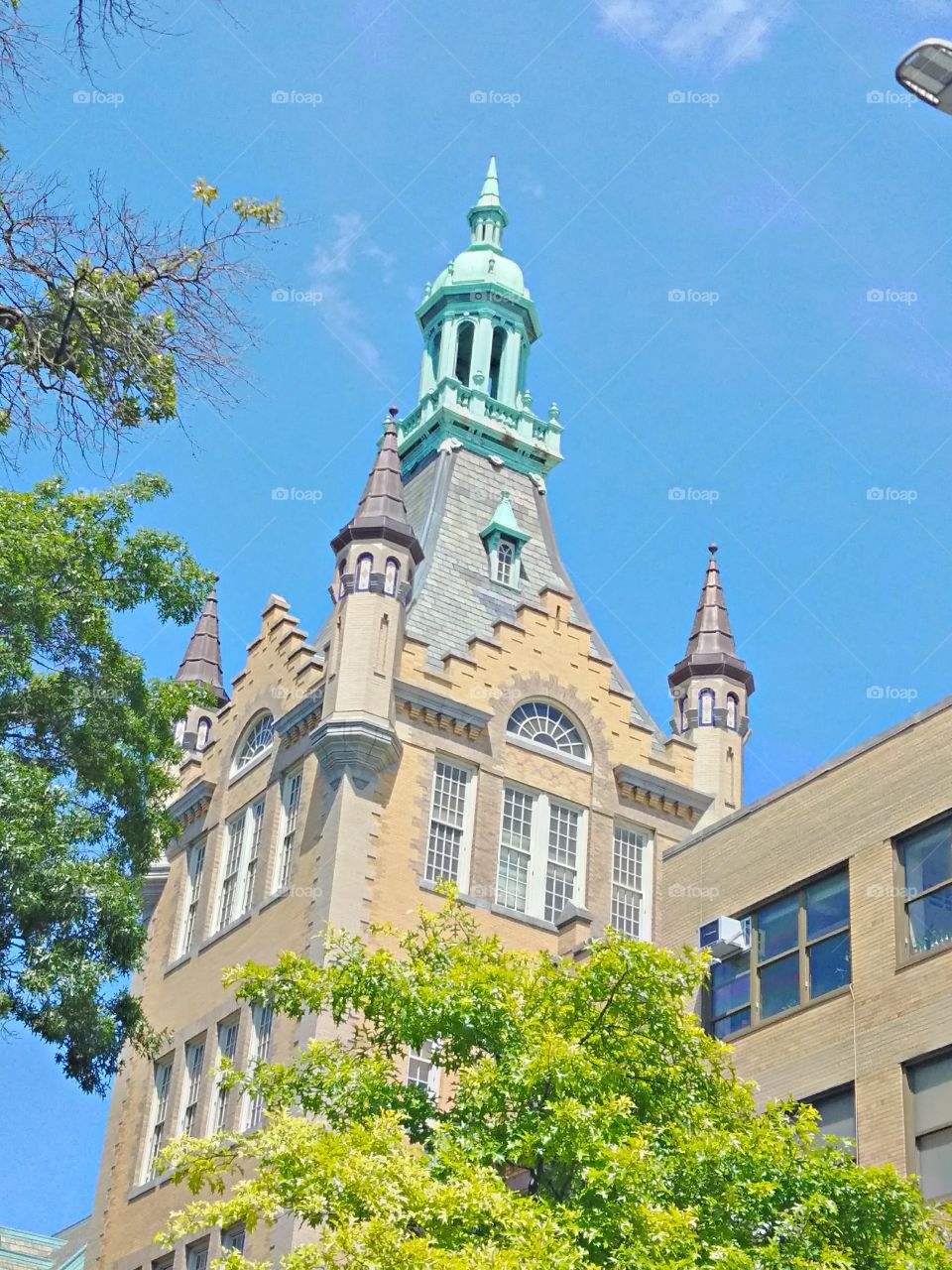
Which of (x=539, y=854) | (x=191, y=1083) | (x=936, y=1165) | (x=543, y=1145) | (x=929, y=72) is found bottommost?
(x=543, y=1145)

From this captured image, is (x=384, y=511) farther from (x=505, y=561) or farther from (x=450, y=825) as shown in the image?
(x=450, y=825)

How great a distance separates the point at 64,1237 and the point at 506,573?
95.3 feet

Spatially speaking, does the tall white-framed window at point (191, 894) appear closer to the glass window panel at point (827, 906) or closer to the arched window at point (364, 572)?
the arched window at point (364, 572)

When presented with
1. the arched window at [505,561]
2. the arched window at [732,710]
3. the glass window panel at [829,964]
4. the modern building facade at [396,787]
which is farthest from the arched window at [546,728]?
the glass window panel at [829,964]

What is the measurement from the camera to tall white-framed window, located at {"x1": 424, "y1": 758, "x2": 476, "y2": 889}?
41.1m

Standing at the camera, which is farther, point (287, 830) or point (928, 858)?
point (287, 830)

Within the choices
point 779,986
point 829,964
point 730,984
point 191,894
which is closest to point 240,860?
point 191,894

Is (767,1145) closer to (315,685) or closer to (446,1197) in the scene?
(446,1197)

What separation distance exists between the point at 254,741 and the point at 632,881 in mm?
9125

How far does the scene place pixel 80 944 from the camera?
2473 centimetres

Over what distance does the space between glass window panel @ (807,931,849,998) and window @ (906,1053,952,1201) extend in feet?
7.00

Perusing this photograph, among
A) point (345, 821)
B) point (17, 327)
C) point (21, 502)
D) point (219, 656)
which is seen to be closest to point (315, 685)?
point (345, 821)

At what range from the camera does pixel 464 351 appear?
2247 inches

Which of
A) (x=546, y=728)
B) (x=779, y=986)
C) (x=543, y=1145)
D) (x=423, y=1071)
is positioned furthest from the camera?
(x=546, y=728)
